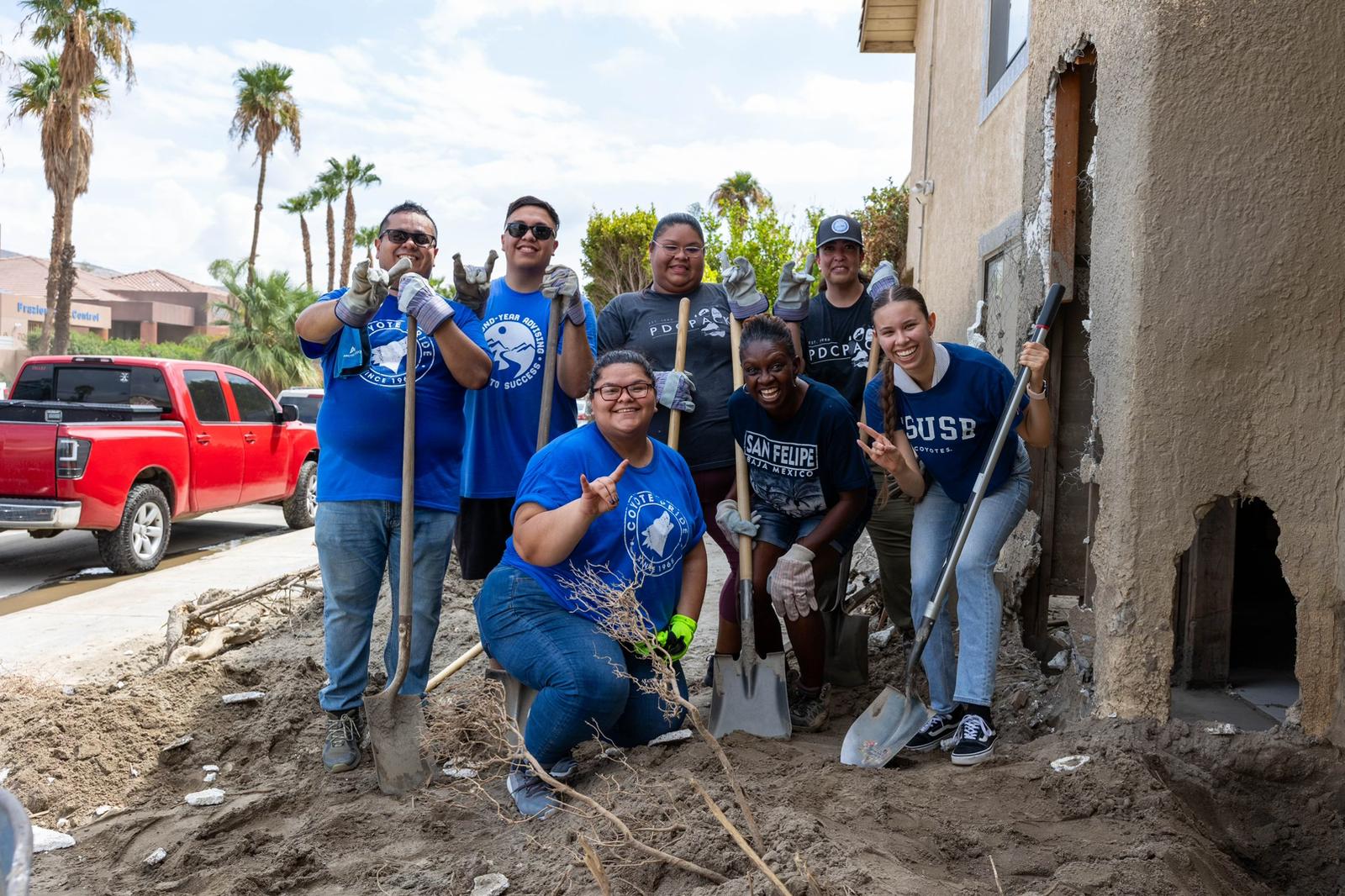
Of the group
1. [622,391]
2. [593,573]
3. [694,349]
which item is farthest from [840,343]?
[593,573]

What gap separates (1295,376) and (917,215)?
Result: 8840mm

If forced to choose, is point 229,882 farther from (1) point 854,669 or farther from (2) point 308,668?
(1) point 854,669

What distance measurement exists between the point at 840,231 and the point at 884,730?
228cm

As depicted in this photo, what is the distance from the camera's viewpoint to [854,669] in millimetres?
4855

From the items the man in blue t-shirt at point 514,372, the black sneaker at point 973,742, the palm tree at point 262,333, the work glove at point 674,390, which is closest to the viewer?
the black sneaker at point 973,742

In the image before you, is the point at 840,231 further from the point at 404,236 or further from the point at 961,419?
the point at 404,236

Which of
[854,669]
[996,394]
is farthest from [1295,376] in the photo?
[854,669]

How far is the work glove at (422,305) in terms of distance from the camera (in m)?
3.78

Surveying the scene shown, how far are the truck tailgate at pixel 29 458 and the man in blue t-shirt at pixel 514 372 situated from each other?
16.8 feet

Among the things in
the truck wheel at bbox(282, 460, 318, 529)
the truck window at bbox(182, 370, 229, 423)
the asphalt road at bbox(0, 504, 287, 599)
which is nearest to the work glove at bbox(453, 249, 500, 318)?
the asphalt road at bbox(0, 504, 287, 599)

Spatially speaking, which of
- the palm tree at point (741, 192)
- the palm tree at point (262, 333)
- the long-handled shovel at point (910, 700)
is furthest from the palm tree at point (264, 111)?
the long-handled shovel at point (910, 700)

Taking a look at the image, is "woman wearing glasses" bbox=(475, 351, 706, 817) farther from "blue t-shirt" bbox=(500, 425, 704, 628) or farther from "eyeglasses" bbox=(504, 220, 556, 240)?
"eyeglasses" bbox=(504, 220, 556, 240)

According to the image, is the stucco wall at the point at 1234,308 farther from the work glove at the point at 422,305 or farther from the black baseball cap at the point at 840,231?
the work glove at the point at 422,305

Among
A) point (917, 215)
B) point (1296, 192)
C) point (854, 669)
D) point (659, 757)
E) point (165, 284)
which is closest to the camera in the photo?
point (1296, 192)
